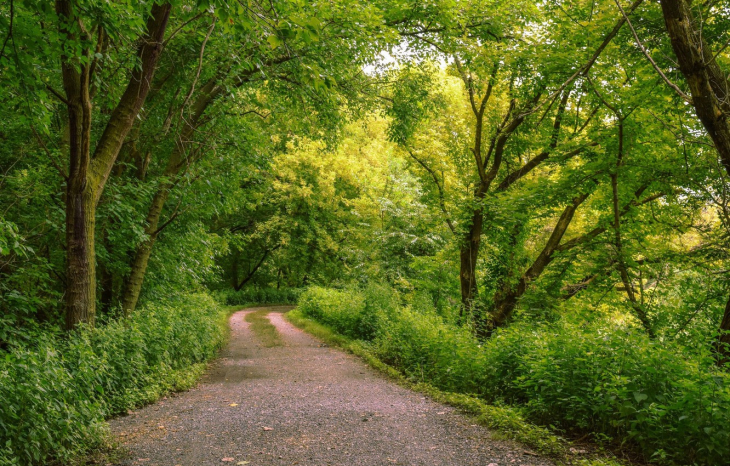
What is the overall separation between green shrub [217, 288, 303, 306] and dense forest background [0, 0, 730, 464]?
17835 millimetres

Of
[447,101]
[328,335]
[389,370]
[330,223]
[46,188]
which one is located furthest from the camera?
[330,223]

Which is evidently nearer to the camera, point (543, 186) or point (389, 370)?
point (389, 370)

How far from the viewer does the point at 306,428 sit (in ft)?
20.5

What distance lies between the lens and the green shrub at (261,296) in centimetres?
3425

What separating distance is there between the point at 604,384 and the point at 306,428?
3595mm

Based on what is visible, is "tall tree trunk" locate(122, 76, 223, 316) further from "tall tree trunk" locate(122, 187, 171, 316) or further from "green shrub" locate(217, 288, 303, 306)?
"green shrub" locate(217, 288, 303, 306)

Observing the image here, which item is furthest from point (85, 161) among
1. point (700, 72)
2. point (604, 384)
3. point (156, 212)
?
point (700, 72)

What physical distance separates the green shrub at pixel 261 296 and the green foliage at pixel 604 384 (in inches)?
1049

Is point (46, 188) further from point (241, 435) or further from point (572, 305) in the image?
point (572, 305)

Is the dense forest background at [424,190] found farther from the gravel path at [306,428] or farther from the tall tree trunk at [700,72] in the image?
the gravel path at [306,428]

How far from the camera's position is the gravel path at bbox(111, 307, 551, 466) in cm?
502

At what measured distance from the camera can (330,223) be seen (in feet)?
110

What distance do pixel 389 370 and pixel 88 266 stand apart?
610 cm

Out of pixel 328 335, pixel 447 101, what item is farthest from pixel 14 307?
pixel 447 101
